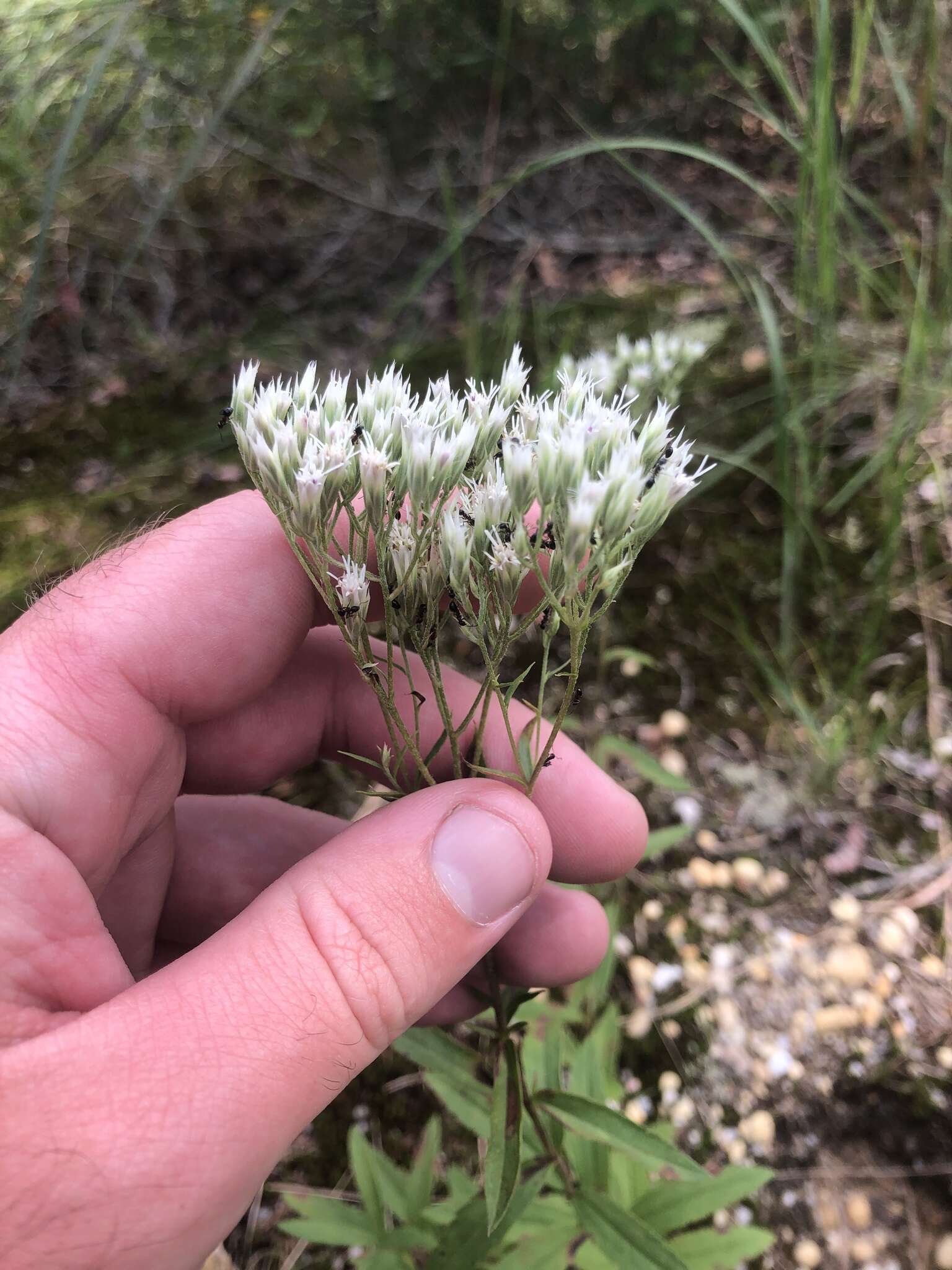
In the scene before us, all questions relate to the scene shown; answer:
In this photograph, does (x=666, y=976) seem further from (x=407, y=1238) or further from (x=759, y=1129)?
(x=407, y=1238)

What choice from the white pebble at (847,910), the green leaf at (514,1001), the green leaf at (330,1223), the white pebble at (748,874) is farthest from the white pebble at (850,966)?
the green leaf at (330,1223)

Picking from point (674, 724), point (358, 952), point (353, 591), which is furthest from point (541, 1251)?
point (674, 724)

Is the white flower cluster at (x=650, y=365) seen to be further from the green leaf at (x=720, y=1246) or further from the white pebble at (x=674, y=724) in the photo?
the green leaf at (x=720, y=1246)

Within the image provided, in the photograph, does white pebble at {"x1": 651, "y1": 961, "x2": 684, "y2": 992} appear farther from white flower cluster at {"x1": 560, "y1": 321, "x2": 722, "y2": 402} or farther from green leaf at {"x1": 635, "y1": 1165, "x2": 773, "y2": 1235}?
white flower cluster at {"x1": 560, "y1": 321, "x2": 722, "y2": 402}

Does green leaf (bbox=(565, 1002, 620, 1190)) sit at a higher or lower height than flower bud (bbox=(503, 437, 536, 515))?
lower

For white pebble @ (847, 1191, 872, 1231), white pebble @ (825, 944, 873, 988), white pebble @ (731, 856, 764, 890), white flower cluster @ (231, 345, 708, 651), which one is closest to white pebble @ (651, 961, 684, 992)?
white pebble @ (731, 856, 764, 890)

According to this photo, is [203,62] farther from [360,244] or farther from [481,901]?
[481,901]
